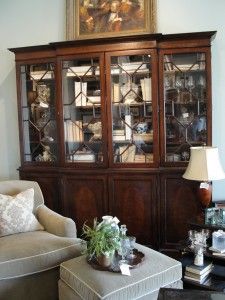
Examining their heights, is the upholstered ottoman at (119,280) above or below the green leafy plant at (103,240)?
below

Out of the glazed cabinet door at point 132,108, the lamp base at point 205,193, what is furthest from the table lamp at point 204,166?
the glazed cabinet door at point 132,108

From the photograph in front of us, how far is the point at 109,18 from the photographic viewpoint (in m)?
3.32

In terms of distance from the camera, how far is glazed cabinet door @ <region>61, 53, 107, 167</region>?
10.2 feet

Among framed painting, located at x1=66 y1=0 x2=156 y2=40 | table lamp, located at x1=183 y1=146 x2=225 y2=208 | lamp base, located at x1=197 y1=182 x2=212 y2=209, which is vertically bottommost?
lamp base, located at x1=197 y1=182 x2=212 y2=209

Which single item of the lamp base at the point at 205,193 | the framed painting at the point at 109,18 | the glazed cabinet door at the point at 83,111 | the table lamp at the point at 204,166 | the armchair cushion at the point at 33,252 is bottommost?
the armchair cushion at the point at 33,252

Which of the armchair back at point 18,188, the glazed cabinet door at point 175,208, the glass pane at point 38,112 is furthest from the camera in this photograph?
the glass pane at point 38,112

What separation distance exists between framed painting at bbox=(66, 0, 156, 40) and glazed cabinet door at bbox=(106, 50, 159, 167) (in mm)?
419

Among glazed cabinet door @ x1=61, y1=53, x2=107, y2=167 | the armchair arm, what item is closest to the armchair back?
the armchair arm

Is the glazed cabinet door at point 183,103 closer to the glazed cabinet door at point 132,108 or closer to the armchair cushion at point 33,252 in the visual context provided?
the glazed cabinet door at point 132,108

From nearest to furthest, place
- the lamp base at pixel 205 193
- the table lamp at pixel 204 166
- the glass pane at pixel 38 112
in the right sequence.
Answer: the table lamp at pixel 204 166
the lamp base at pixel 205 193
the glass pane at pixel 38 112

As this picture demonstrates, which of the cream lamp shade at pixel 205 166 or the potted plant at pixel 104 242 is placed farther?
the cream lamp shade at pixel 205 166

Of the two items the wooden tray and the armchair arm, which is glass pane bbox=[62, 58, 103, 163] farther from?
the wooden tray

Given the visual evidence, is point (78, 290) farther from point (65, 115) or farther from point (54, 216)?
point (65, 115)

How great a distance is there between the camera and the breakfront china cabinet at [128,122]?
2992 mm
